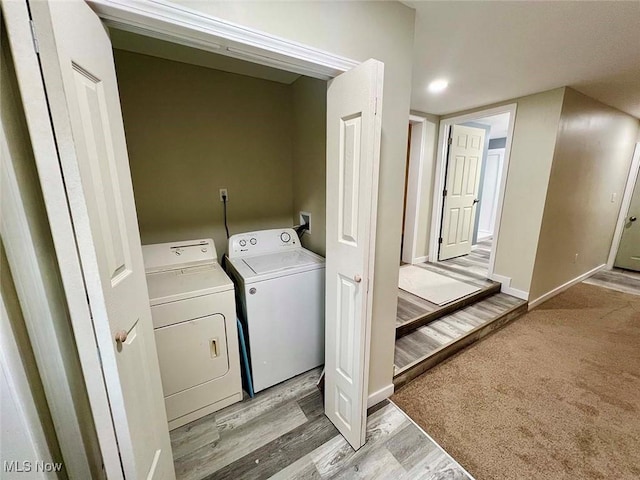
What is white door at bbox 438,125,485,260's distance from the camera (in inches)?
144

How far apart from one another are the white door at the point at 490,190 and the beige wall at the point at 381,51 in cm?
525

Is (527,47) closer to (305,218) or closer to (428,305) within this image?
(305,218)

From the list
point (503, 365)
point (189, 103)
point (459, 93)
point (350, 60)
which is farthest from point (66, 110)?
point (459, 93)

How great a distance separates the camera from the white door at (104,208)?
1.94 ft

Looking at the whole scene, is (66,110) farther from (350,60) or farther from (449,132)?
(449,132)

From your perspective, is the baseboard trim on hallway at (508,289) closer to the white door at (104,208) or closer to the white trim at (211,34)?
the white trim at (211,34)

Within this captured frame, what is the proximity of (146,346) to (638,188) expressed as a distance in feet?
20.5

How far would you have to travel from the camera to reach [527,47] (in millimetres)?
1672

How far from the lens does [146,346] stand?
0.95 meters

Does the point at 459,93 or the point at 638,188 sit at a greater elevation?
the point at 459,93

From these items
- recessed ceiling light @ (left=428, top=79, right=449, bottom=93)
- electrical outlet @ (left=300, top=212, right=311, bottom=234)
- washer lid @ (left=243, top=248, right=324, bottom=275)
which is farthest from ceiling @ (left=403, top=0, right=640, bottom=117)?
washer lid @ (left=243, top=248, right=324, bottom=275)

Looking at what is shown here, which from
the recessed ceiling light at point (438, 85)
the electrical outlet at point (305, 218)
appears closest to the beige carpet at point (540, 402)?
the electrical outlet at point (305, 218)

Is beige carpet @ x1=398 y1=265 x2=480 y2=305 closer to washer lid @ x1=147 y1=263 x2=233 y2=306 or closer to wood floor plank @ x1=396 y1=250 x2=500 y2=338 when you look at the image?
wood floor plank @ x1=396 y1=250 x2=500 y2=338

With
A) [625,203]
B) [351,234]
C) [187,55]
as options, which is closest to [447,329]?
[351,234]
